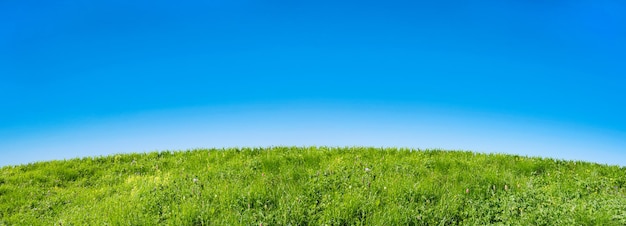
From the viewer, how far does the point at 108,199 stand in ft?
28.0

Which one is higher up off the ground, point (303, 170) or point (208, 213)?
point (303, 170)

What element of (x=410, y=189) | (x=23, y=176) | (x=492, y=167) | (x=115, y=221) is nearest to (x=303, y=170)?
(x=410, y=189)

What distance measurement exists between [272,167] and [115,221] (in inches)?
135

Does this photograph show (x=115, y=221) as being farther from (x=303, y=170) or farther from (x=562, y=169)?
(x=562, y=169)

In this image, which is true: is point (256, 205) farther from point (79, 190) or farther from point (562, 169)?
point (562, 169)

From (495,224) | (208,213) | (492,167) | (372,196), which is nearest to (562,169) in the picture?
(492,167)

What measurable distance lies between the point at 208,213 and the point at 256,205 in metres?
0.78

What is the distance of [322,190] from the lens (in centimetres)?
776

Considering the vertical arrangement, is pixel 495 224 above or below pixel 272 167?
below

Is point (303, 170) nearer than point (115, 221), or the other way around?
point (115, 221)

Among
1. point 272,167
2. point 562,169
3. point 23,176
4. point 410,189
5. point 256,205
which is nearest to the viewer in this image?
point 256,205

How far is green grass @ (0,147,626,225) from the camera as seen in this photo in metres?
6.92

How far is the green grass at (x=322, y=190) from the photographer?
6.92 m

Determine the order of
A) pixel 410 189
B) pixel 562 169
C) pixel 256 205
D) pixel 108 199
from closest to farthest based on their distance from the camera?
pixel 256 205
pixel 410 189
pixel 108 199
pixel 562 169
